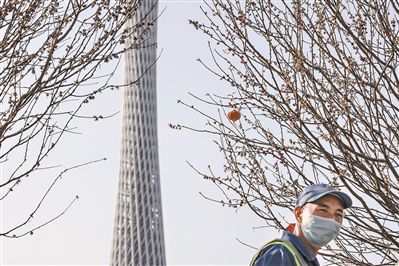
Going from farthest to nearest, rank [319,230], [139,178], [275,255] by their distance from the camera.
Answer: [139,178] → [319,230] → [275,255]

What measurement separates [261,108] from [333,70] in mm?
699

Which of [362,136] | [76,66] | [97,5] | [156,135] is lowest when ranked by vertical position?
[362,136]

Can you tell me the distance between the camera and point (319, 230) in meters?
2.71

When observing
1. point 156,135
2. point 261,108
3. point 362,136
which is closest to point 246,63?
point 261,108

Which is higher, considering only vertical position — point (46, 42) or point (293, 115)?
point (46, 42)

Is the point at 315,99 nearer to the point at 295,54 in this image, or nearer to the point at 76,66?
the point at 295,54

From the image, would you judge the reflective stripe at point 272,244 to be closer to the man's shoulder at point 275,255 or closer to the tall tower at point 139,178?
the man's shoulder at point 275,255

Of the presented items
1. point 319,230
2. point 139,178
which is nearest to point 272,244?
point 319,230

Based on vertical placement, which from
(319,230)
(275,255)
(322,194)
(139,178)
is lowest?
(275,255)

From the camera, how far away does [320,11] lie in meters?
5.50

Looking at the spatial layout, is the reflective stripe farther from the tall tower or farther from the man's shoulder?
the tall tower

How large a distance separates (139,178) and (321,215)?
4045cm

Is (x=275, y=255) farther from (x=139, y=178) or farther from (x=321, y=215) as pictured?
(x=139, y=178)

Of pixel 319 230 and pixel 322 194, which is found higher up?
pixel 322 194
